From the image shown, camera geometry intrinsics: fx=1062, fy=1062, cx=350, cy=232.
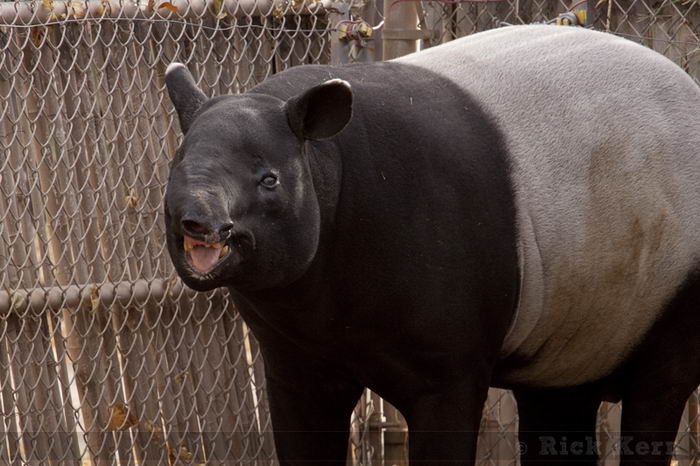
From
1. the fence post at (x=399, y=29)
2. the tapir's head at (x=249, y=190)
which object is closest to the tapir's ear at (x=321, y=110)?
the tapir's head at (x=249, y=190)

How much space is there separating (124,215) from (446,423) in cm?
204

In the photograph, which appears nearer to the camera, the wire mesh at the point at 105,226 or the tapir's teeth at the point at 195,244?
the tapir's teeth at the point at 195,244

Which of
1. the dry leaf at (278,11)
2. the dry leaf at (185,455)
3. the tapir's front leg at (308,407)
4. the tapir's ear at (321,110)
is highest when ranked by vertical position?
the dry leaf at (278,11)

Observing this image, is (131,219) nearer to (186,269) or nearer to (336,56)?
(336,56)

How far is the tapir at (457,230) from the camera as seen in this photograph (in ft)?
8.30

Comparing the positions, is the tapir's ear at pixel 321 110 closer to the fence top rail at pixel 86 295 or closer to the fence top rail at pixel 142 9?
the fence top rail at pixel 142 9

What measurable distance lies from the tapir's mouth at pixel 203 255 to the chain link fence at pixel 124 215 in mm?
2130

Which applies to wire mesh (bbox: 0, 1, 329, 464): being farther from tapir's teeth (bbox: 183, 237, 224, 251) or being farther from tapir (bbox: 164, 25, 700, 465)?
tapir's teeth (bbox: 183, 237, 224, 251)

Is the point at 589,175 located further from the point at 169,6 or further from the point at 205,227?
the point at 169,6

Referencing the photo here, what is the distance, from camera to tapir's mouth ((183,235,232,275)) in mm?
2346

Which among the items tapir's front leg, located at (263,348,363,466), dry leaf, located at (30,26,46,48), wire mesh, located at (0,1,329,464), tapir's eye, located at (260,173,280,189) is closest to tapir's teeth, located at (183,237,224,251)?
tapir's eye, located at (260,173,280,189)

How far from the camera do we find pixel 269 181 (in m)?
2.46

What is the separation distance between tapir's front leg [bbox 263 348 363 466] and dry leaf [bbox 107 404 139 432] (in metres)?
1.43

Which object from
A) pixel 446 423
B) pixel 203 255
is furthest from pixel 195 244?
pixel 446 423
